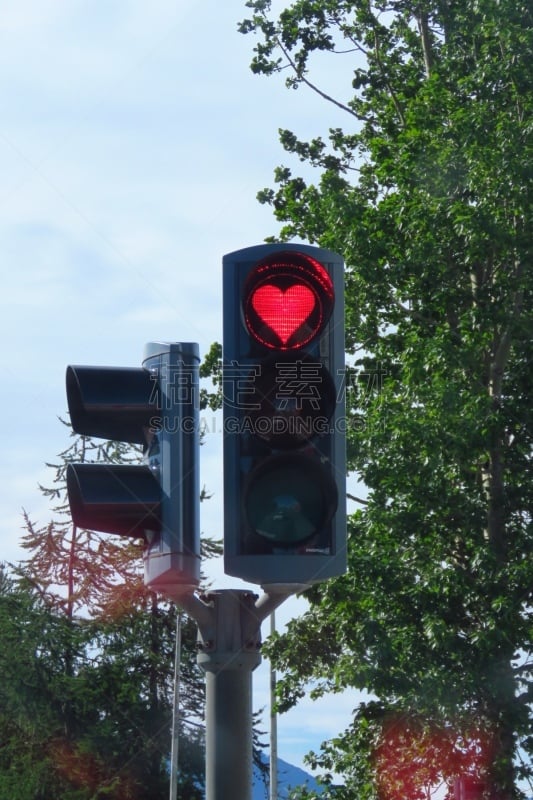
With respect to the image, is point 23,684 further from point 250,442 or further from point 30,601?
point 250,442

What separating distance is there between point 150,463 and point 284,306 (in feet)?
1.58

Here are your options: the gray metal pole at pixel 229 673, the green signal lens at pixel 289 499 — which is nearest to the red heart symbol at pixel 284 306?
the green signal lens at pixel 289 499

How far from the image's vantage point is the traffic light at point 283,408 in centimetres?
275

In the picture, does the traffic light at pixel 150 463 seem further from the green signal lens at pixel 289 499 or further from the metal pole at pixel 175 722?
the metal pole at pixel 175 722

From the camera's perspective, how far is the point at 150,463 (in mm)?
2914

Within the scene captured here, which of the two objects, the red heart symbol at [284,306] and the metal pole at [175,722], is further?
the metal pole at [175,722]

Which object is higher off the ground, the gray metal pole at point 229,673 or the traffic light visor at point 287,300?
the traffic light visor at point 287,300

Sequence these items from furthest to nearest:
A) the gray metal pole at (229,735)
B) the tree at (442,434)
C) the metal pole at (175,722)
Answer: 1. the metal pole at (175,722)
2. the tree at (442,434)
3. the gray metal pole at (229,735)

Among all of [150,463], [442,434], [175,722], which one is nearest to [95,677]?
[175,722]

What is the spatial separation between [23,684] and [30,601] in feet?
8.59

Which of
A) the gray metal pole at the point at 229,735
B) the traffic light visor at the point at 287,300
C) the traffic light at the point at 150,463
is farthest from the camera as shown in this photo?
the traffic light visor at the point at 287,300

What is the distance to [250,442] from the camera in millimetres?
2789

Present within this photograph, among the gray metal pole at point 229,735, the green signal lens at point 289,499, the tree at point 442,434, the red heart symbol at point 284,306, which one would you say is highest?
the tree at point 442,434

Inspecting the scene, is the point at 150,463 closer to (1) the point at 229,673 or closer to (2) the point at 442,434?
(1) the point at 229,673
